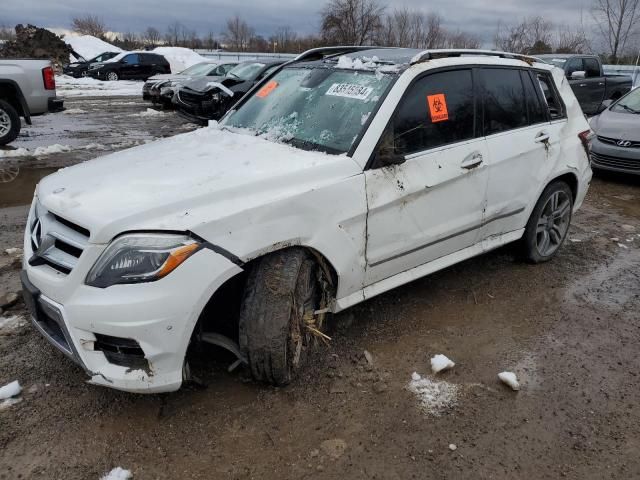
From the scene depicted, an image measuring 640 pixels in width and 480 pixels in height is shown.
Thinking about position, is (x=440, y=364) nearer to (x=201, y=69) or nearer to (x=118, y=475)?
(x=118, y=475)

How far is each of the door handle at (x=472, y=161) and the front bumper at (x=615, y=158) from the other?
501 cm

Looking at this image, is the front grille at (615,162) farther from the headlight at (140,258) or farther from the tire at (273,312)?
the headlight at (140,258)

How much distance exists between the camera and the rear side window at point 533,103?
423cm

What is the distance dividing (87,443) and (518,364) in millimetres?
2465

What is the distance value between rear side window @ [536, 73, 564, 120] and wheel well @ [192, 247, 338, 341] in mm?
2624

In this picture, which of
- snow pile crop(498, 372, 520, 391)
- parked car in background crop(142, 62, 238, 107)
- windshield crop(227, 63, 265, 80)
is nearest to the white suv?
snow pile crop(498, 372, 520, 391)

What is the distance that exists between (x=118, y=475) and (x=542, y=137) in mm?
3734

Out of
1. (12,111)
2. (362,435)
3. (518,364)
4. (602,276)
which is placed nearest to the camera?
(362,435)

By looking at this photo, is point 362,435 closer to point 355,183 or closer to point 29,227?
point 355,183

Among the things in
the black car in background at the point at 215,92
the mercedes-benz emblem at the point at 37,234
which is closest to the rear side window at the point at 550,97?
the mercedes-benz emblem at the point at 37,234

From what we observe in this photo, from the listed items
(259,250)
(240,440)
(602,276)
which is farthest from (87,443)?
(602,276)

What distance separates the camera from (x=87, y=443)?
2533mm

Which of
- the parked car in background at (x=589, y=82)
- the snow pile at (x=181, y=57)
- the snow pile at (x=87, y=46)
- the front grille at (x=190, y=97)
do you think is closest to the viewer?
the front grille at (x=190, y=97)

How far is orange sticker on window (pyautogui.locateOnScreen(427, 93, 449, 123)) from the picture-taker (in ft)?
11.4
